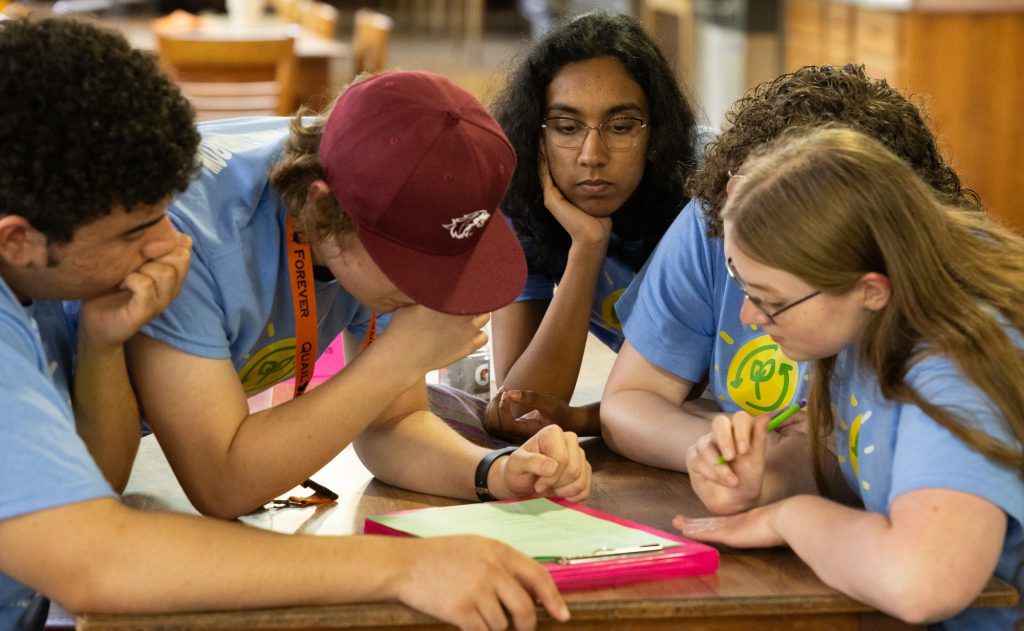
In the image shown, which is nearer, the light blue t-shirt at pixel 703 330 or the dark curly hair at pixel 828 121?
the dark curly hair at pixel 828 121

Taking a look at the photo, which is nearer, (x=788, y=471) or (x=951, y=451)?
(x=951, y=451)

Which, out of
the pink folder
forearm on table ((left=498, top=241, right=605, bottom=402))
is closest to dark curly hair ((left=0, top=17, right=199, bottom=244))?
the pink folder

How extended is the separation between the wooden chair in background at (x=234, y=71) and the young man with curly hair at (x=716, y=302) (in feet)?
11.1

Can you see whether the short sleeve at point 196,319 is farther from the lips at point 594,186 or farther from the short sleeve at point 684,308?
the lips at point 594,186

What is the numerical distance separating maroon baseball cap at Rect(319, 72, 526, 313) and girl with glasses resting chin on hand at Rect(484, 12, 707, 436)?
630 mm

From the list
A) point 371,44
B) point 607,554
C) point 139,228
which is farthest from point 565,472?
point 371,44

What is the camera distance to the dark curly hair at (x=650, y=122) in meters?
2.20

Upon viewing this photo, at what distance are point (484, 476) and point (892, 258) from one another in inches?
22.2

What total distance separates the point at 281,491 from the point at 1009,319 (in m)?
0.84

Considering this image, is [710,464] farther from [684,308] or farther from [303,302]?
[303,302]

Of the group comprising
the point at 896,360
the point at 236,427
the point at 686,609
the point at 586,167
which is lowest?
the point at 686,609

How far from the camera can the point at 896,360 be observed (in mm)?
1343

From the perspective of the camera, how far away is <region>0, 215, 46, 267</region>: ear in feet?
3.99

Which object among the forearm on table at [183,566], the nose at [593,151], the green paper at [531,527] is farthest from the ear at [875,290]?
the nose at [593,151]
